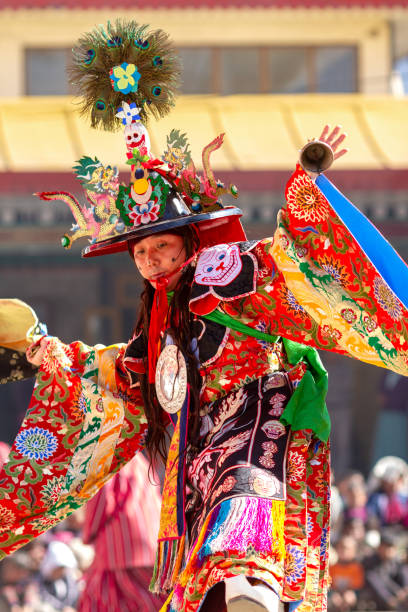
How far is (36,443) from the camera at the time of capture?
3.78m

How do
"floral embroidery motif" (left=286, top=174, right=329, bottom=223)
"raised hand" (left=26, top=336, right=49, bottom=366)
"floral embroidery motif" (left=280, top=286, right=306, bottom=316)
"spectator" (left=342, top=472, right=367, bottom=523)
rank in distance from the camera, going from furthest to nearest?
"spectator" (left=342, top=472, right=367, bottom=523) < "raised hand" (left=26, top=336, right=49, bottom=366) < "floral embroidery motif" (left=280, top=286, right=306, bottom=316) < "floral embroidery motif" (left=286, top=174, right=329, bottom=223)

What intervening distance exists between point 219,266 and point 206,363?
27 cm

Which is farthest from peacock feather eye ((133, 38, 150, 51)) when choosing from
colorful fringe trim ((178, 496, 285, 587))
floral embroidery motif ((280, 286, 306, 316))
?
colorful fringe trim ((178, 496, 285, 587))

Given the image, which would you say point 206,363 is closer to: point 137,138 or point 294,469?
point 294,469

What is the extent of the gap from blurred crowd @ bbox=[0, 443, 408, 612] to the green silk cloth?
1.53m

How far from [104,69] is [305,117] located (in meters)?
8.26

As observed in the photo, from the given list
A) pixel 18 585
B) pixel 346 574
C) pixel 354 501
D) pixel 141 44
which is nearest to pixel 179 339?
pixel 141 44

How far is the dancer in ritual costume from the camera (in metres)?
3.10

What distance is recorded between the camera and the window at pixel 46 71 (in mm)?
12977

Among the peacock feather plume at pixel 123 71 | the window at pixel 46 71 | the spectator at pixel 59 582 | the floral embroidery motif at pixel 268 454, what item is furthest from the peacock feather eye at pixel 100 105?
the window at pixel 46 71

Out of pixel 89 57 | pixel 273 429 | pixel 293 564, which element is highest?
pixel 89 57

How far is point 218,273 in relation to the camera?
335 centimetres

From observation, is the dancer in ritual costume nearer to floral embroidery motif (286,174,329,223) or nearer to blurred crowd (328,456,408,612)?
floral embroidery motif (286,174,329,223)

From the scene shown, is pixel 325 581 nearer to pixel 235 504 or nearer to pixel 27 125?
pixel 235 504
